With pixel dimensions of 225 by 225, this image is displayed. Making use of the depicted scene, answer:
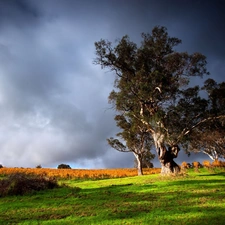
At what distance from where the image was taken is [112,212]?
11984 mm

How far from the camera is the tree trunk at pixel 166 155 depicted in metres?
32.1

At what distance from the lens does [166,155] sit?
106ft

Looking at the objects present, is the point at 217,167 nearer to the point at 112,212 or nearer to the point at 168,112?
the point at 168,112

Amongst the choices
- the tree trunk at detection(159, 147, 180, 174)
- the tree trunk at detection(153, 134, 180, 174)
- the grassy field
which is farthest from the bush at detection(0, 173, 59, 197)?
the tree trunk at detection(159, 147, 180, 174)

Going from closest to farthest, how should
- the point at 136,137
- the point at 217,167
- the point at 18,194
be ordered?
the point at 18,194, the point at 217,167, the point at 136,137

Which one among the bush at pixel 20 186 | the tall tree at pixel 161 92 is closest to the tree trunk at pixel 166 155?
the tall tree at pixel 161 92

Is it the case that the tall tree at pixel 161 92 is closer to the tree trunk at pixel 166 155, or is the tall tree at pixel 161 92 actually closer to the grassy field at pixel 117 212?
the tree trunk at pixel 166 155

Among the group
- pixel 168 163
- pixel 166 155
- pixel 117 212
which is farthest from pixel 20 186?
pixel 168 163

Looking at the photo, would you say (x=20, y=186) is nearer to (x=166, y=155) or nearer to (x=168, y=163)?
(x=166, y=155)

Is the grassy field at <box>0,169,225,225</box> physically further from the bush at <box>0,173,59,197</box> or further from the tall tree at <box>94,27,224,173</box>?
the tall tree at <box>94,27,224,173</box>

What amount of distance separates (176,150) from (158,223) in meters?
23.2

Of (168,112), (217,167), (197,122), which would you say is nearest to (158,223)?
(168,112)

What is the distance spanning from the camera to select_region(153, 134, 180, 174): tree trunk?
32.1 meters

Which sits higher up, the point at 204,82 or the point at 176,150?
the point at 204,82
